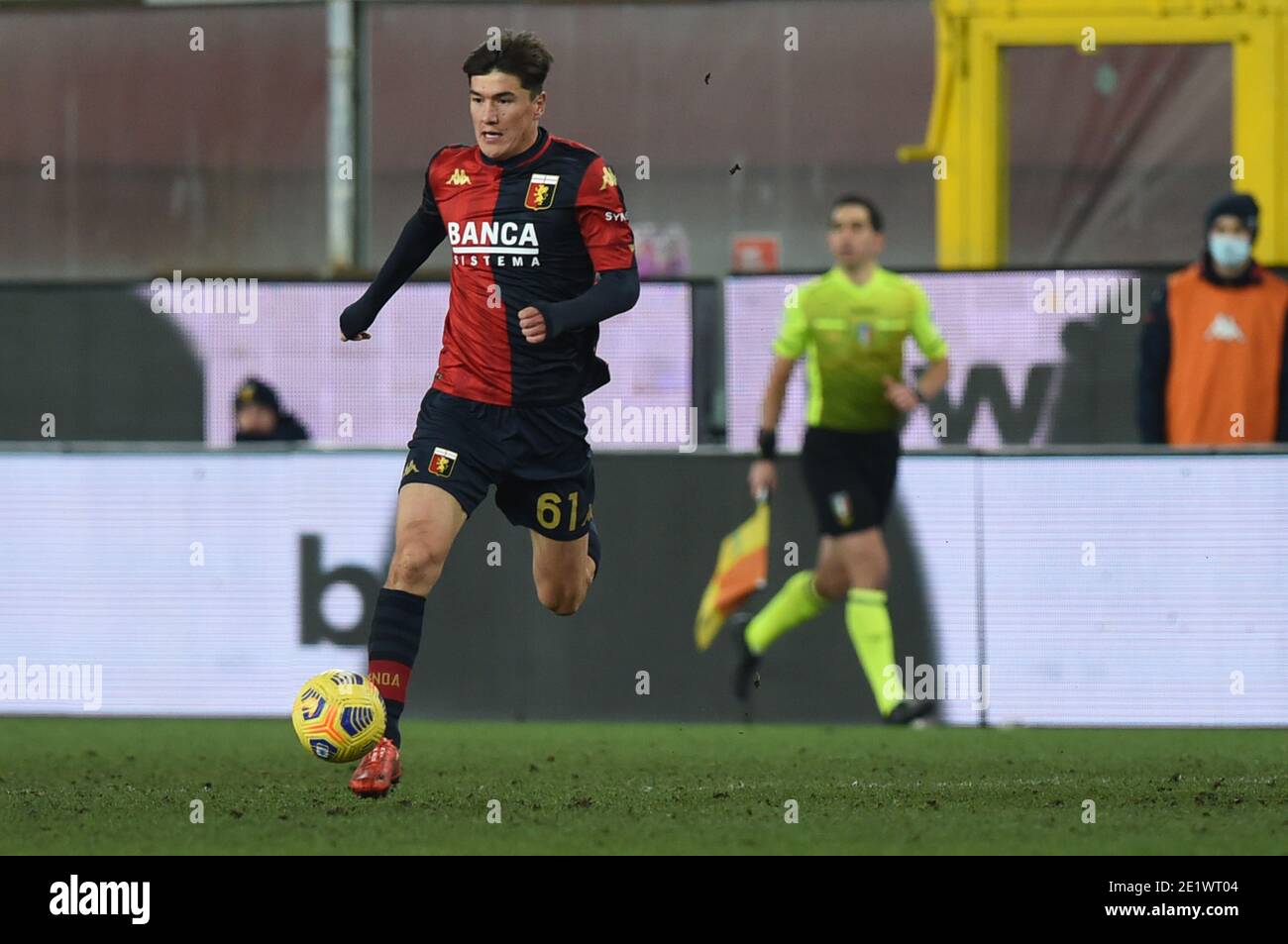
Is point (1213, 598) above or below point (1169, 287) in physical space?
below

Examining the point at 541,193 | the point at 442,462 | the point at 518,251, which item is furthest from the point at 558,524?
the point at 541,193

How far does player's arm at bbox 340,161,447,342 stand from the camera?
7230mm

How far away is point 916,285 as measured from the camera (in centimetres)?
1084

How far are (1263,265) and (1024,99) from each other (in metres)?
7.57

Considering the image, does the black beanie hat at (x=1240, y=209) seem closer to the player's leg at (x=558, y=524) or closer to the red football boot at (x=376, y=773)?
the player's leg at (x=558, y=524)

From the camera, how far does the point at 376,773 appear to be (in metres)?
6.69

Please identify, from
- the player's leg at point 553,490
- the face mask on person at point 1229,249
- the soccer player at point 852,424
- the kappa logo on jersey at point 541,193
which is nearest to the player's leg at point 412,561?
the player's leg at point 553,490

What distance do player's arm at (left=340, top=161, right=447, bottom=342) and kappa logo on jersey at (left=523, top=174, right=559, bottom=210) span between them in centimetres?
33

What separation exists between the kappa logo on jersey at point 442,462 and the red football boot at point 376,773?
797mm

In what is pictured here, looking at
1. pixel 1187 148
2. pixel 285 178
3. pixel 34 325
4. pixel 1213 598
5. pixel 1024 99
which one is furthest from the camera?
pixel 285 178

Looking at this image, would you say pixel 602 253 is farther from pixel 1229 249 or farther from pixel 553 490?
pixel 1229 249

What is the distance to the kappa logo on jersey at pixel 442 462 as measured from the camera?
693 cm
